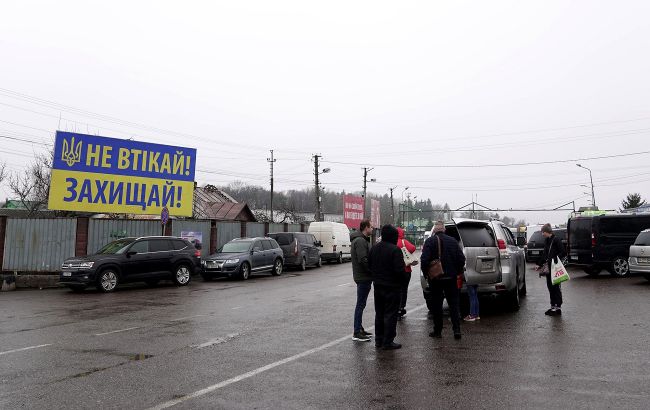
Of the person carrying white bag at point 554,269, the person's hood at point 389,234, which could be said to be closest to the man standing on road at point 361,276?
the person's hood at point 389,234

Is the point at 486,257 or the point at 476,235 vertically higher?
the point at 476,235

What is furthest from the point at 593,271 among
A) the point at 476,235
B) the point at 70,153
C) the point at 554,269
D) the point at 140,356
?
the point at 70,153

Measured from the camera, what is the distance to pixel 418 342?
771 cm

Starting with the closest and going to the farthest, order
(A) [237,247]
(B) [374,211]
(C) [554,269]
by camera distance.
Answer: (C) [554,269]
(A) [237,247]
(B) [374,211]

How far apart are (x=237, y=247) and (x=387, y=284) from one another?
46.6 feet

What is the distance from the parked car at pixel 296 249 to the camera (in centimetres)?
2462

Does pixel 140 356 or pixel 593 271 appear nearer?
pixel 140 356

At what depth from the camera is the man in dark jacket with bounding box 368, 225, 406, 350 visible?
23.8 ft

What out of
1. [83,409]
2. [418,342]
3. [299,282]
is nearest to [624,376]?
[418,342]

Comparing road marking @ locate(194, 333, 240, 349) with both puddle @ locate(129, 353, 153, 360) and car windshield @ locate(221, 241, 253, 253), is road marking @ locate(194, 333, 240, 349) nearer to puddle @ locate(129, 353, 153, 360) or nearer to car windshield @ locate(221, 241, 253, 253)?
puddle @ locate(129, 353, 153, 360)

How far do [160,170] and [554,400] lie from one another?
22.1 meters

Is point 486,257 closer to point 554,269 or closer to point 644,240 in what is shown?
point 554,269

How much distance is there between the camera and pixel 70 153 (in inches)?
850

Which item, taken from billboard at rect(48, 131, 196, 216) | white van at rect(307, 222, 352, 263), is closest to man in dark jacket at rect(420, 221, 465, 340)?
billboard at rect(48, 131, 196, 216)
